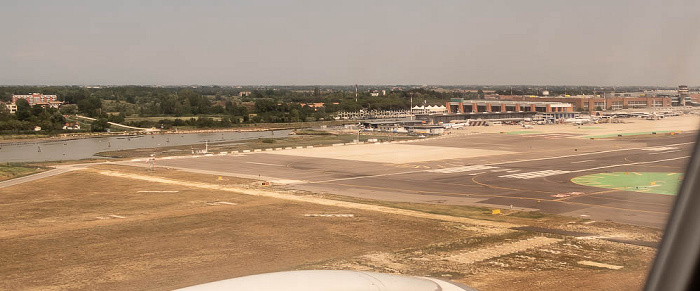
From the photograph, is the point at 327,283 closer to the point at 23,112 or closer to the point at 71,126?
the point at 71,126

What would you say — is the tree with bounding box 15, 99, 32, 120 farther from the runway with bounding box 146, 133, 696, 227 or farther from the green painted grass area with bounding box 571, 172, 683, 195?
the green painted grass area with bounding box 571, 172, 683, 195

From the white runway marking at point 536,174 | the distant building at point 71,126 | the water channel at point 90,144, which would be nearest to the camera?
the white runway marking at point 536,174

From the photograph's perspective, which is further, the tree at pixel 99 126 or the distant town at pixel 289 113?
the distant town at pixel 289 113

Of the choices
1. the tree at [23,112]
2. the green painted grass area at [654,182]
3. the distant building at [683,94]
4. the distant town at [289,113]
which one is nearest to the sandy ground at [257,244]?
the green painted grass area at [654,182]

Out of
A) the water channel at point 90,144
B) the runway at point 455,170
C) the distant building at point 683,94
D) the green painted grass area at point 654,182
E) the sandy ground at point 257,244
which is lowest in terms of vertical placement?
the water channel at point 90,144

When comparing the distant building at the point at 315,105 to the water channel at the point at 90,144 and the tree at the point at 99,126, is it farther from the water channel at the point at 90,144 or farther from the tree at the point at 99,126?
the tree at the point at 99,126

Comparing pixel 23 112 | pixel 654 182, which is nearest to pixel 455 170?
pixel 654 182

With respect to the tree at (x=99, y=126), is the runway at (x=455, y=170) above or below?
below

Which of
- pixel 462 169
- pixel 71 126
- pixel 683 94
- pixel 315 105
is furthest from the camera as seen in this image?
pixel 315 105
